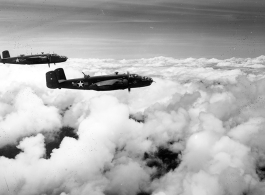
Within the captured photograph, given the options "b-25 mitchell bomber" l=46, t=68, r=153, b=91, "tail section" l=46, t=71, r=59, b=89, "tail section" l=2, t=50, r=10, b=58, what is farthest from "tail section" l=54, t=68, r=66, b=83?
"tail section" l=2, t=50, r=10, b=58

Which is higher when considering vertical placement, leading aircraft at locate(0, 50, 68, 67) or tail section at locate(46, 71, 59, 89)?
leading aircraft at locate(0, 50, 68, 67)

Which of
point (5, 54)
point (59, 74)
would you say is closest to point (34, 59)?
point (5, 54)

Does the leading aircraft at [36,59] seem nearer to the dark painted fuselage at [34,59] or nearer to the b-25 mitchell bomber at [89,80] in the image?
the dark painted fuselage at [34,59]

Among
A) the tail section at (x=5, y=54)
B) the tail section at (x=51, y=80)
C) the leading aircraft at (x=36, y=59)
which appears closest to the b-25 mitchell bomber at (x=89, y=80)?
the tail section at (x=51, y=80)

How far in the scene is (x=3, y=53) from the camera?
6128 centimetres

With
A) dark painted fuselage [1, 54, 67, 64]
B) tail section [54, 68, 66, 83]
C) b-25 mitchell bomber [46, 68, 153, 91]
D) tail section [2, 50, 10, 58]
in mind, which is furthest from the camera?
tail section [2, 50, 10, 58]

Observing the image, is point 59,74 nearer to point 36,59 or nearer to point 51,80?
point 51,80

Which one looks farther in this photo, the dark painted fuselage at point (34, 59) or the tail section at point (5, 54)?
the tail section at point (5, 54)

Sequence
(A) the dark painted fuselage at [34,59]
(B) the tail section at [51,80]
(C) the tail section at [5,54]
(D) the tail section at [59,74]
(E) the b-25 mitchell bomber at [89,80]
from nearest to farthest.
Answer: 1. (E) the b-25 mitchell bomber at [89,80]
2. (B) the tail section at [51,80]
3. (D) the tail section at [59,74]
4. (A) the dark painted fuselage at [34,59]
5. (C) the tail section at [5,54]

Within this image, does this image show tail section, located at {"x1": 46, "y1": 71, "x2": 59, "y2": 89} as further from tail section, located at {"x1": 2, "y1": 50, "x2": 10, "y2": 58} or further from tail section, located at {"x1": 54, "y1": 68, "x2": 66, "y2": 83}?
tail section, located at {"x1": 2, "y1": 50, "x2": 10, "y2": 58}

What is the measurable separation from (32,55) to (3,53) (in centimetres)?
1331

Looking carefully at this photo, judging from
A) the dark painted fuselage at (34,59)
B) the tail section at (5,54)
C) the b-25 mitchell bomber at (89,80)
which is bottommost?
the b-25 mitchell bomber at (89,80)

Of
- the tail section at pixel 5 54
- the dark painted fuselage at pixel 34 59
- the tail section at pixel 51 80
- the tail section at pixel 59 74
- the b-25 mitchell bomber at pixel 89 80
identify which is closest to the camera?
the b-25 mitchell bomber at pixel 89 80

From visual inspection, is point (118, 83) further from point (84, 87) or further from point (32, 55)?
point (32, 55)
